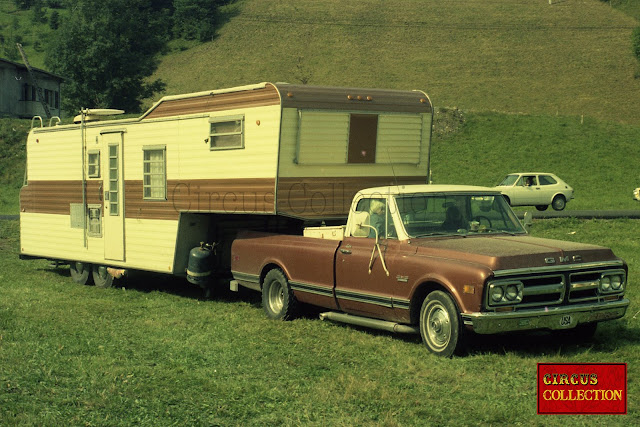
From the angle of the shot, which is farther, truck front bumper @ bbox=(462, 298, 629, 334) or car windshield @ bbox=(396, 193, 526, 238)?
car windshield @ bbox=(396, 193, 526, 238)

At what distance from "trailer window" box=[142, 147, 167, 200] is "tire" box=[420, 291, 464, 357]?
265 inches

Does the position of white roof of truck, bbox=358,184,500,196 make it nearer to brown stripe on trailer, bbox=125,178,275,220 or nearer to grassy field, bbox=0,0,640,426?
grassy field, bbox=0,0,640,426

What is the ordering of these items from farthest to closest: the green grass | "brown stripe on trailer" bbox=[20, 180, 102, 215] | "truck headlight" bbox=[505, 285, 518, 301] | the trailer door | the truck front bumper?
the green grass
"brown stripe on trailer" bbox=[20, 180, 102, 215]
the trailer door
"truck headlight" bbox=[505, 285, 518, 301]
the truck front bumper

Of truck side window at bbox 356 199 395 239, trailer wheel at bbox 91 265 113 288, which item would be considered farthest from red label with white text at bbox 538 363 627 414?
trailer wheel at bbox 91 265 113 288

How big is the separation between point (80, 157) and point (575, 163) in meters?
33.6

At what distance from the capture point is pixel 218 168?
1362 centimetres

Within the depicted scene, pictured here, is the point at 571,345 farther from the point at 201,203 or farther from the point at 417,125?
the point at 201,203

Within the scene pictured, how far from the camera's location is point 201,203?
14.0 meters

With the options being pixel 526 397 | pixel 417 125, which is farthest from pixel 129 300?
pixel 526 397

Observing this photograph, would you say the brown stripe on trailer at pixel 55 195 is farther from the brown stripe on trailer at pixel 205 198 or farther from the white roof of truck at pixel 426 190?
the white roof of truck at pixel 426 190

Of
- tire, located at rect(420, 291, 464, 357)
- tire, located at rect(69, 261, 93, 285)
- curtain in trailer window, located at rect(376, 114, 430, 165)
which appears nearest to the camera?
tire, located at rect(420, 291, 464, 357)

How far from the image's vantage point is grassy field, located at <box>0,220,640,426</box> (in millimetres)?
7211

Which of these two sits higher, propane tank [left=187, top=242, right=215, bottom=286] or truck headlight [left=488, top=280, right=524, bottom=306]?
truck headlight [left=488, top=280, right=524, bottom=306]

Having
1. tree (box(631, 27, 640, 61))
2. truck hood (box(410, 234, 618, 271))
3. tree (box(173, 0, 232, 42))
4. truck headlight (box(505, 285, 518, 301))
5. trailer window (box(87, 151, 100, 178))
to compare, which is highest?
tree (box(173, 0, 232, 42))
